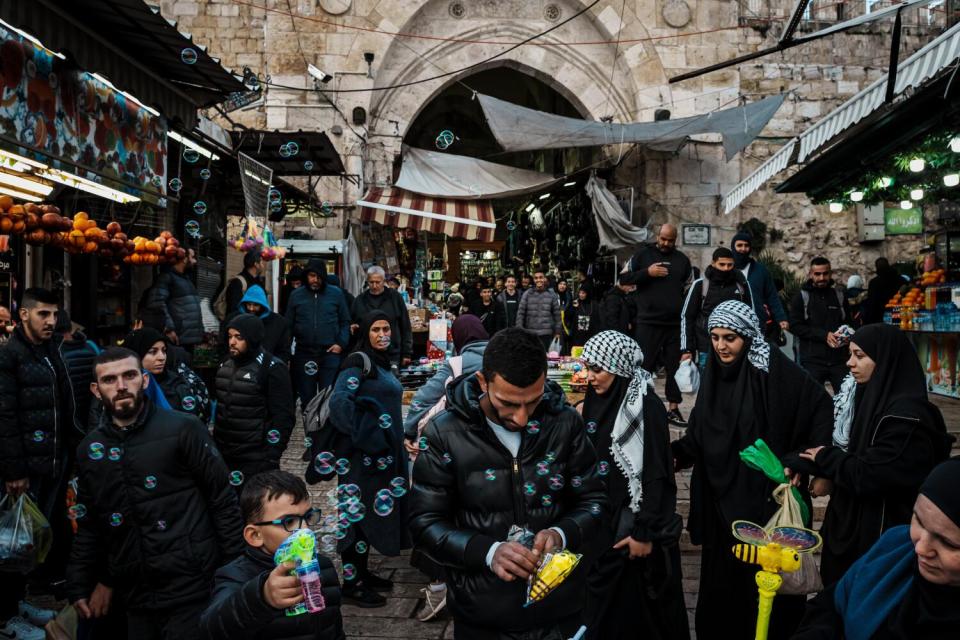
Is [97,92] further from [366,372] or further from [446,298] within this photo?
[446,298]

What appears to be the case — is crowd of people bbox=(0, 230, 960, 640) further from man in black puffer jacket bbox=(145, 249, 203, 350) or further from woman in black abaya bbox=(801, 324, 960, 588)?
man in black puffer jacket bbox=(145, 249, 203, 350)

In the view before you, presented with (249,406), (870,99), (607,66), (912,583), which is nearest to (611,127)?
(607,66)

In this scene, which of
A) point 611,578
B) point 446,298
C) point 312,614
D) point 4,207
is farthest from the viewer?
point 446,298

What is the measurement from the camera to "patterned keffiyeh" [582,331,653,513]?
334 centimetres

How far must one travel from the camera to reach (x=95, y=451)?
306 cm

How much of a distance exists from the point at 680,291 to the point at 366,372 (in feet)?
13.8

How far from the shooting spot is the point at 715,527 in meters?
3.49

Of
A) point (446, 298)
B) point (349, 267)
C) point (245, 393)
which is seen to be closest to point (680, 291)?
point (245, 393)

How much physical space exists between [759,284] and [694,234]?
7119mm

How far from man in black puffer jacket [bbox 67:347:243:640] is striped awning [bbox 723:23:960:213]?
5213 millimetres

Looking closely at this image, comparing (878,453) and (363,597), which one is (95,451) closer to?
(363,597)

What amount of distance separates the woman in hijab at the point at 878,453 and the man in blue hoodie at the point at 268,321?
15.6 ft

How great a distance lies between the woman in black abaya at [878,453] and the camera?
2.91m

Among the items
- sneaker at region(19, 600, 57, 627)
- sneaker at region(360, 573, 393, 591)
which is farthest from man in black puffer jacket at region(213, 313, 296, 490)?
sneaker at region(19, 600, 57, 627)
